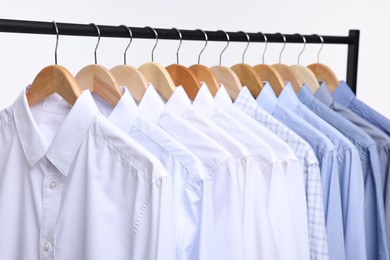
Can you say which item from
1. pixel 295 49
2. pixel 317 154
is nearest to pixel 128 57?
pixel 295 49

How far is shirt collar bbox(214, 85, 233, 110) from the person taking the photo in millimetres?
1703

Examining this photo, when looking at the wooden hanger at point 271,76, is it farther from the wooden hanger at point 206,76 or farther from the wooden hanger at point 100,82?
the wooden hanger at point 100,82

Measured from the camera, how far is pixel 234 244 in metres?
1.46

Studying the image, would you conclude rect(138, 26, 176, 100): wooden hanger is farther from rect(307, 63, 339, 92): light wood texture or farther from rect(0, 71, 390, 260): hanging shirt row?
rect(307, 63, 339, 92): light wood texture

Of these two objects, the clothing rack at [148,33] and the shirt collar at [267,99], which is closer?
the clothing rack at [148,33]

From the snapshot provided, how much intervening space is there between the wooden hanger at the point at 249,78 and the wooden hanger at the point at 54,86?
514mm

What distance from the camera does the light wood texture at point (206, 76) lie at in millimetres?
1725

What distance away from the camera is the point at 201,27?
289 cm

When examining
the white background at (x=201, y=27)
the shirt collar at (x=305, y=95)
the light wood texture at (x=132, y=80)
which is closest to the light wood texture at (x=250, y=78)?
the shirt collar at (x=305, y=95)

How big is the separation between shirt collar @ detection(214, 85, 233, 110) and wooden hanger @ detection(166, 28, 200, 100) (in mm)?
54

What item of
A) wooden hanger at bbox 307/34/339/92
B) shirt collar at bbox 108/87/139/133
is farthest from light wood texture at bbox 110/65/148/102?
wooden hanger at bbox 307/34/339/92

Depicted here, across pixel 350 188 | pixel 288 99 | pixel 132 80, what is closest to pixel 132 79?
pixel 132 80

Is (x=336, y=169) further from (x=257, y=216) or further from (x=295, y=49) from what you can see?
(x=295, y=49)

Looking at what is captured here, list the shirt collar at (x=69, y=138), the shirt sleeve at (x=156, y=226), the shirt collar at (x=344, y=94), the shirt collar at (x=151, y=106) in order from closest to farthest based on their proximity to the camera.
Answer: the shirt sleeve at (x=156, y=226), the shirt collar at (x=69, y=138), the shirt collar at (x=151, y=106), the shirt collar at (x=344, y=94)
